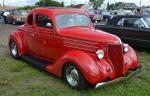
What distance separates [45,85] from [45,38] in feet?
4.96

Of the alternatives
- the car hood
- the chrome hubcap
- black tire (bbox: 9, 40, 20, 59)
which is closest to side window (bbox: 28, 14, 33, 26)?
black tire (bbox: 9, 40, 20, 59)

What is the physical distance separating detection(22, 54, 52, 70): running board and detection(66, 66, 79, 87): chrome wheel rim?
1.08 metres

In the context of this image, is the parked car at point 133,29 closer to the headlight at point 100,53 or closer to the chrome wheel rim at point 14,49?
the chrome wheel rim at point 14,49

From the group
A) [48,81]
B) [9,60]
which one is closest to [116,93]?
[48,81]

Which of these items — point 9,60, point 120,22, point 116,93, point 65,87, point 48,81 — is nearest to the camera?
point 116,93

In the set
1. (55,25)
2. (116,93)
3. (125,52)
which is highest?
(55,25)

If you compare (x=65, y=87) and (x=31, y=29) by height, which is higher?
(x=31, y=29)

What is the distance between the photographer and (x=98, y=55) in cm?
662

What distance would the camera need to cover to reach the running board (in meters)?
8.10

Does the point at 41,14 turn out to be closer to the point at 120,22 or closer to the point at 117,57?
the point at 117,57

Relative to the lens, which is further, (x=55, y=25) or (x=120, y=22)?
(x=120, y=22)

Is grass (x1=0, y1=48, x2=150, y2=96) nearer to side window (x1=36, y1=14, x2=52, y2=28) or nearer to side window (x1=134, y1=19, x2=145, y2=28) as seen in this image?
side window (x1=36, y1=14, x2=52, y2=28)

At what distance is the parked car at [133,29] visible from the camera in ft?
36.9

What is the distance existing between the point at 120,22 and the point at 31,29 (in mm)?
4513
